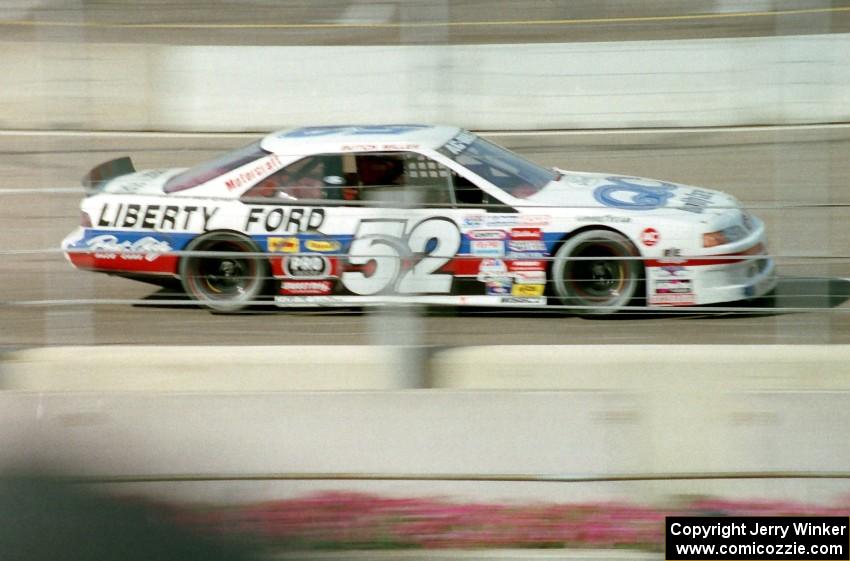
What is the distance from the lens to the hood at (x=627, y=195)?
679cm

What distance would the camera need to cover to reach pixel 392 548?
419 cm

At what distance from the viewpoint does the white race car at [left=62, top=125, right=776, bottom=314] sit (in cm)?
557

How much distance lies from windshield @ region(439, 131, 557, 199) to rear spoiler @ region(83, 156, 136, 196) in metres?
1.89

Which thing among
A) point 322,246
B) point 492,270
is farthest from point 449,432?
point 322,246

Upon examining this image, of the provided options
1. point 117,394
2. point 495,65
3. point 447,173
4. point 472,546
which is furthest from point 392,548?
point 447,173

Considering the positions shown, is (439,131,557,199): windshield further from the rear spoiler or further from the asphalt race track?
the rear spoiler

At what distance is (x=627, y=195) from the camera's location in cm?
695

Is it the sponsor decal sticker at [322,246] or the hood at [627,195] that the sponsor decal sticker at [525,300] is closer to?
the sponsor decal sticker at [322,246]

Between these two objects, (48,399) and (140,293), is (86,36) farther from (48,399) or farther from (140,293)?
(140,293)

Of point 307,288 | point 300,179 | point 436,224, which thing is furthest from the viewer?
point 300,179

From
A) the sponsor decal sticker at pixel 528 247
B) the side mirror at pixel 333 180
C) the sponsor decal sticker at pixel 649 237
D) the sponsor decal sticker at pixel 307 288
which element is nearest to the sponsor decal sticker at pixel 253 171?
the side mirror at pixel 333 180

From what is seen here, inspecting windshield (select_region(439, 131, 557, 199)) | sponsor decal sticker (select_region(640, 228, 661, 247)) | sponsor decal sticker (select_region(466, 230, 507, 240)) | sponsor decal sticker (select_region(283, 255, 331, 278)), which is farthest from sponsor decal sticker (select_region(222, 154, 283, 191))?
sponsor decal sticker (select_region(640, 228, 661, 247))

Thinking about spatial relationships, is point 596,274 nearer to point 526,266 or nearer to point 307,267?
point 526,266

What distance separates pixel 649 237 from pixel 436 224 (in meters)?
1.22
